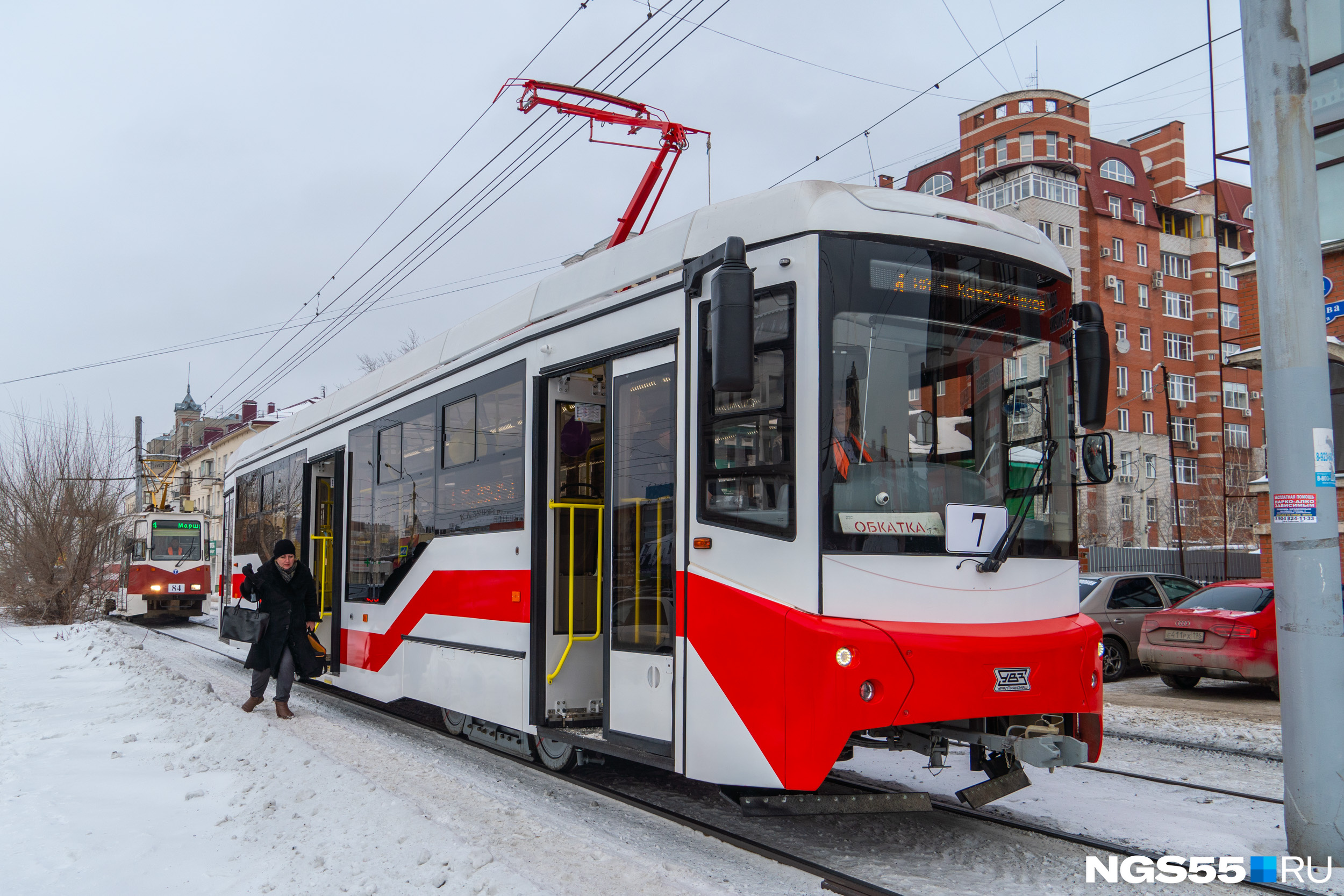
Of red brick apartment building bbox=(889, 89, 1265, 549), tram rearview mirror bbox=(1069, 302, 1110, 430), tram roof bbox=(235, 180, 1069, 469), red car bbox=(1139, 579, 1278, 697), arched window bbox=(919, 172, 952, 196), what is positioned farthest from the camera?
arched window bbox=(919, 172, 952, 196)

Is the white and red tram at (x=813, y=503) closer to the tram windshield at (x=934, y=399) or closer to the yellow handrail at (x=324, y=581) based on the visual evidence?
the tram windshield at (x=934, y=399)

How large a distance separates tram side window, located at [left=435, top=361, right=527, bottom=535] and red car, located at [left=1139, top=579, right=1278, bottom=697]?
8.92 m

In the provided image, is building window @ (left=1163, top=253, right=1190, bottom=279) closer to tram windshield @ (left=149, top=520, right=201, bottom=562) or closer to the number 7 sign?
tram windshield @ (left=149, top=520, right=201, bottom=562)

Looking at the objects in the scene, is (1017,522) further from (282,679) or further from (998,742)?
(282,679)

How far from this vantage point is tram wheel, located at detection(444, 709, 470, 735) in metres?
9.12

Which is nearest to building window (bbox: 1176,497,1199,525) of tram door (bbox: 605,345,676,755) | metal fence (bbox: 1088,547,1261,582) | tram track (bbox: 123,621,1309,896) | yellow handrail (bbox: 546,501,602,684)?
metal fence (bbox: 1088,547,1261,582)

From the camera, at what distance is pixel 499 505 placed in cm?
787

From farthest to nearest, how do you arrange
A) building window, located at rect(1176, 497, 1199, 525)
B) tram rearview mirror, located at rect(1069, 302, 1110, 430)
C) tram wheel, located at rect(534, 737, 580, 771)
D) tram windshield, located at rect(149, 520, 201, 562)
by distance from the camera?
1. building window, located at rect(1176, 497, 1199, 525)
2. tram windshield, located at rect(149, 520, 201, 562)
3. tram wheel, located at rect(534, 737, 580, 771)
4. tram rearview mirror, located at rect(1069, 302, 1110, 430)

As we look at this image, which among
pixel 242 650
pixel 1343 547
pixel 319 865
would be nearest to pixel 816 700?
pixel 319 865

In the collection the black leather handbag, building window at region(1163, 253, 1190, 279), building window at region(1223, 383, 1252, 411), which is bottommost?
the black leather handbag

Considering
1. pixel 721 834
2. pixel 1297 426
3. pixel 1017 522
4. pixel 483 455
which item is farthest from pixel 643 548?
pixel 1297 426

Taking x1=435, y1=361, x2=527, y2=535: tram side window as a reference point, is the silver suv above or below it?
below

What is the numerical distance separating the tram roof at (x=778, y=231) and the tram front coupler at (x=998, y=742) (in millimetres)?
2677

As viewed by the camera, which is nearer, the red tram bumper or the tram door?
the red tram bumper
